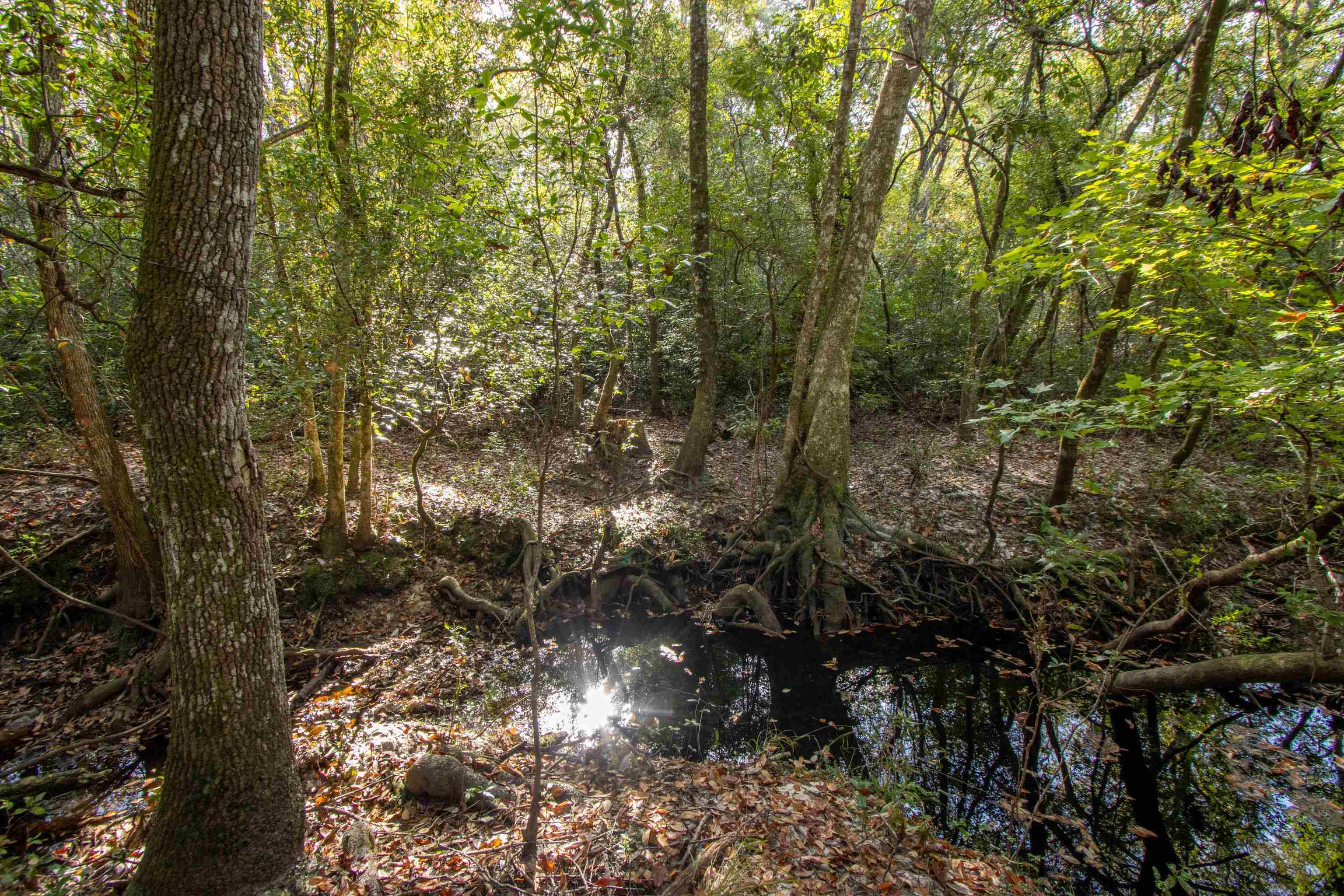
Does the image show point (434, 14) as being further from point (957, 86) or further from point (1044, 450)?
point (957, 86)

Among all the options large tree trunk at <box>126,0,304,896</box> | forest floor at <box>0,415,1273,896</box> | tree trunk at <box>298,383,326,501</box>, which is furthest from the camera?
tree trunk at <box>298,383,326,501</box>

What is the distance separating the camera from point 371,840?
350 centimetres

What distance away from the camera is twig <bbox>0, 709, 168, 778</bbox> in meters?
4.21

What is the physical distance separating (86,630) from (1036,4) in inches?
607

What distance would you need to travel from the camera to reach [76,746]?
14.2 feet

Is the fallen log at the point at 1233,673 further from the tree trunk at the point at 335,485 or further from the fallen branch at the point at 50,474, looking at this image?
the fallen branch at the point at 50,474

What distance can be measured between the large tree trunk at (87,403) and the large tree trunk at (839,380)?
781 centimetres

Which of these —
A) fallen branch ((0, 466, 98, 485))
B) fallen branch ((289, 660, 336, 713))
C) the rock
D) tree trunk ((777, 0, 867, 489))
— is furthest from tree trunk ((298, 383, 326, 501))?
tree trunk ((777, 0, 867, 489))

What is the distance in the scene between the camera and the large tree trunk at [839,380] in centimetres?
700

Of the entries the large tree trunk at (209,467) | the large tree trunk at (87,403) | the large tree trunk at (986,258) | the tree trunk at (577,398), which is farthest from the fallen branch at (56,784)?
the large tree trunk at (986,258)

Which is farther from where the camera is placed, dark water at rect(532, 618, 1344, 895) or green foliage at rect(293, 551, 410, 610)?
green foliage at rect(293, 551, 410, 610)

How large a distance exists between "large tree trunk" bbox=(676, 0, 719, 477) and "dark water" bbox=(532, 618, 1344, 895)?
14.8ft

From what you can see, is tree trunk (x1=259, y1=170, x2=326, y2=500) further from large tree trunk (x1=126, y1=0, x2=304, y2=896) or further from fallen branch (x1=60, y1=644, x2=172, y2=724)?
large tree trunk (x1=126, y1=0, x2=304, y2=896)

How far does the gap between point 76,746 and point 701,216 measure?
9.83 m
